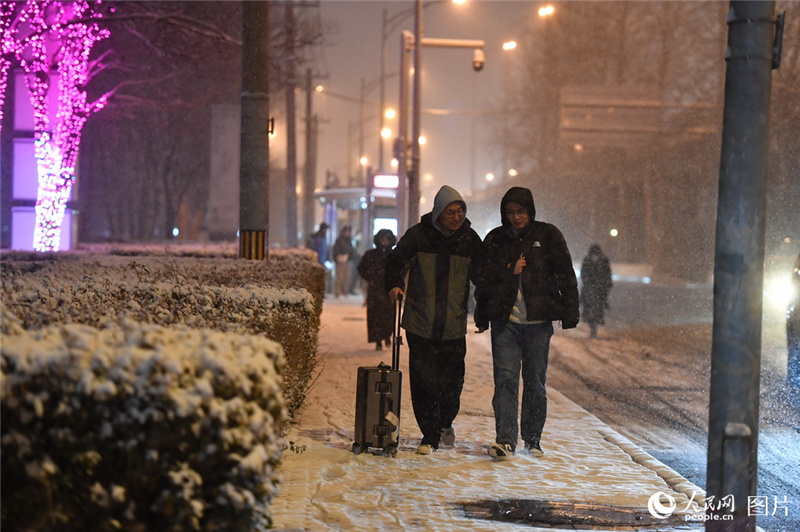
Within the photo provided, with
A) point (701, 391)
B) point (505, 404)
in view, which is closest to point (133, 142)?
point (701, 391)

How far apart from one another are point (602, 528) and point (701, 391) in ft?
24.2

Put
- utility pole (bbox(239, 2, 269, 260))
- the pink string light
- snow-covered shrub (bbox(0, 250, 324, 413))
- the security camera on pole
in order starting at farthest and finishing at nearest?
the security camera on pole < the pink string light < utility pole (bbox(239, 2, 269, 260)) < snow-covered shrub (bbox(0, 250, 324, 413))

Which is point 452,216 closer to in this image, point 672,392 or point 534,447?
point 534,447

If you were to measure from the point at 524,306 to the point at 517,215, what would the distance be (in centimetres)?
66

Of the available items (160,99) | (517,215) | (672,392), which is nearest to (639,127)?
(160,99)

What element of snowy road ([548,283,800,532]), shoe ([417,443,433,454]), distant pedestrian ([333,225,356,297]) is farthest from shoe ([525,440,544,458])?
distant pedestrian ([333,225,356,297])

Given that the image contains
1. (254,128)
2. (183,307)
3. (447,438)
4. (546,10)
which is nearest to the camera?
(183,307)

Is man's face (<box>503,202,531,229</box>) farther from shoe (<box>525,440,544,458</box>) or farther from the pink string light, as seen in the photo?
the pink string light

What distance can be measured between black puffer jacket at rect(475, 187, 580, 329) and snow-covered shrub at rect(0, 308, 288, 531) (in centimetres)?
383

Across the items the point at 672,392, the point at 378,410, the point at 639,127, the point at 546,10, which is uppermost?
the point at 546,10

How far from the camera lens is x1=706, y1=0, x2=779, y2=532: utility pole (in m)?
4.82

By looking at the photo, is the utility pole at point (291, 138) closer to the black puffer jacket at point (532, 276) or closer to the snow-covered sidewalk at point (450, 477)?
the snow-covered sidewalk at point (450, 477)

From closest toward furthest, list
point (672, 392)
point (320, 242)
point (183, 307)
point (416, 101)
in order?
point (183, 307) < point (672, 392) < point (416, 101) < point (320, 242)

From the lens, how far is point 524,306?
25.3ft
